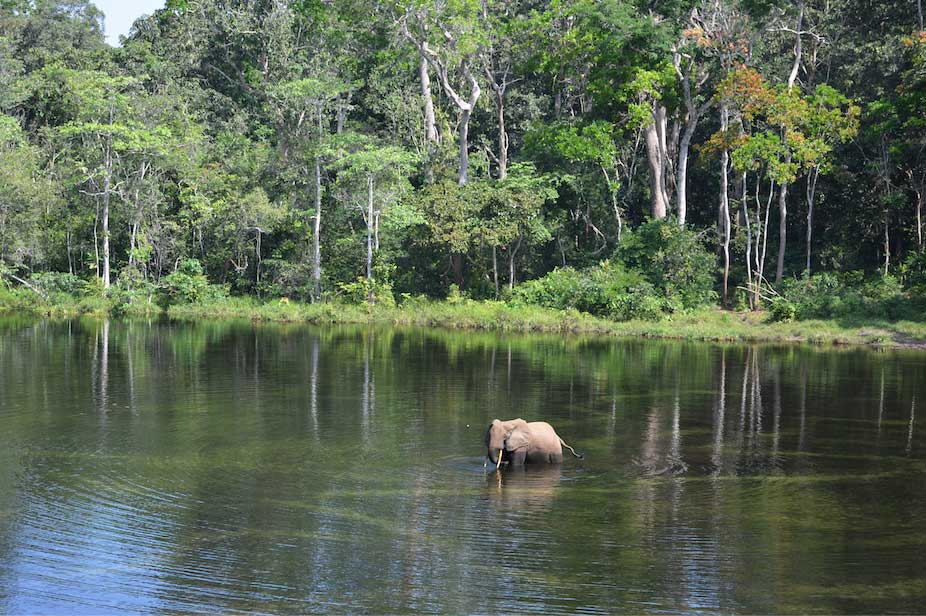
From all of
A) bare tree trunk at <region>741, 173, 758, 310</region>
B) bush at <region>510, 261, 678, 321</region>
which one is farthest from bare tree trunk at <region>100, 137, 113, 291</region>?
bare tree trunk at <region>741, 173, 758, 310</region>

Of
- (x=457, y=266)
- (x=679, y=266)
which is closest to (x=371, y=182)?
(x=457, y=266)

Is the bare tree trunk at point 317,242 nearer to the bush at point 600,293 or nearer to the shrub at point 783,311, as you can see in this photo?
the bush at point 600,293

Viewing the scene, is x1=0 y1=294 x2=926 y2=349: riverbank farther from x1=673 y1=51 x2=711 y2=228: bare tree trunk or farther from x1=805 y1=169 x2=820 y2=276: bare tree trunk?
x1=673 y1=51 x2=711 y2=228: bare tree trunk

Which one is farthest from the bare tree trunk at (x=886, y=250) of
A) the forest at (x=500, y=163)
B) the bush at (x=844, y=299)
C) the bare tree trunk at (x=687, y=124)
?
the bare tree trunk at (x=687, y=124)

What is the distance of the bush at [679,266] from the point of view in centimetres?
4025

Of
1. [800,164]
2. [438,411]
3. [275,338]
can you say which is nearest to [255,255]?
[275,338]

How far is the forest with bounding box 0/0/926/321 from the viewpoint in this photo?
130 ft

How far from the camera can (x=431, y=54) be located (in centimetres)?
4506

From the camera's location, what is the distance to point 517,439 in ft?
49.3

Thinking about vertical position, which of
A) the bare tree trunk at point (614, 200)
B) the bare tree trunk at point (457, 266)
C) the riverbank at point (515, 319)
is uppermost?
the bare tree trunk at point (614, 200)

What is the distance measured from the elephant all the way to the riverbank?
22286 mm

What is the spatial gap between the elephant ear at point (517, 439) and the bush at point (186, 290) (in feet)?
107

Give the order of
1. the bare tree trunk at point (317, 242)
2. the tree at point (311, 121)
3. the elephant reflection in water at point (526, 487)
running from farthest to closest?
the tree at point (311, 121) < the bare tree trunk at point (317, 242) < the elephant reflection in water at point (526, 487)

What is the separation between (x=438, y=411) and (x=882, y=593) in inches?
432
